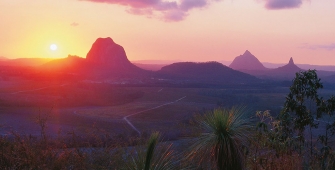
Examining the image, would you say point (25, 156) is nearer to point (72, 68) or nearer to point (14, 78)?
point (14, 78)

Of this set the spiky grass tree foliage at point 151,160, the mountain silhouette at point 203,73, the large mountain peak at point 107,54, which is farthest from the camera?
the large mountain peak at point 107,54

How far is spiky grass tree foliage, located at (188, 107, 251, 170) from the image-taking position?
17.4 ft

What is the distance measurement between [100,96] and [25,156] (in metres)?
46.3

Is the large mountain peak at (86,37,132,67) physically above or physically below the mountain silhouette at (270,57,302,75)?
above

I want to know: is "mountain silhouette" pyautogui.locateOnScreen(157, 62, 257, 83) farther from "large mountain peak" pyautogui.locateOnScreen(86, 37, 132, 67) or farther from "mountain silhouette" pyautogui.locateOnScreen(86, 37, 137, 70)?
"large mountain peak" pyautogui.locateOnScreen(86, 37, 132, 67)

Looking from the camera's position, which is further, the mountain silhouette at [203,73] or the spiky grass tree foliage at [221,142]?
the mountain silhouette at [203,73]

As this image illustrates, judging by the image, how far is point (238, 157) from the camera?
17.7 ft

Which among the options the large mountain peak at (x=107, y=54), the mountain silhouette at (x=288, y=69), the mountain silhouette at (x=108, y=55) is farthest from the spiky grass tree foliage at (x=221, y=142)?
the mountain silhouette at (x=288, y=69)

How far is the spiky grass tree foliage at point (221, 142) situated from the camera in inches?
209

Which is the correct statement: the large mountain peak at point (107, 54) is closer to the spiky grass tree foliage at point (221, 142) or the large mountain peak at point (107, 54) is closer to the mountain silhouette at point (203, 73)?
the mountain silhouette at point (203, 73)

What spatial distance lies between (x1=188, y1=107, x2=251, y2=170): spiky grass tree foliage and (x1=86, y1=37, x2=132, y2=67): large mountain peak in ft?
316

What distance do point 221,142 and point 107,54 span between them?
346 ft

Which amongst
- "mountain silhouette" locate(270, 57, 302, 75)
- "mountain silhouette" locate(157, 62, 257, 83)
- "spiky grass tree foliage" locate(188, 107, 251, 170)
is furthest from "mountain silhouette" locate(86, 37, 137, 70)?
"spiky grass tree foliage" locate(188, 107, 251, 170)

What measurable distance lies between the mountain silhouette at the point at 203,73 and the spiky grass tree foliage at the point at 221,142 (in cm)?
7934
